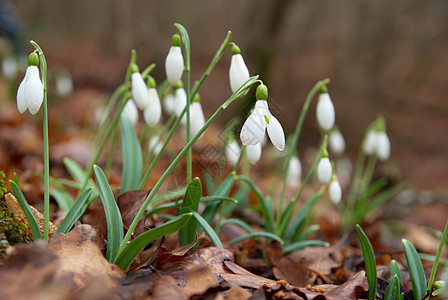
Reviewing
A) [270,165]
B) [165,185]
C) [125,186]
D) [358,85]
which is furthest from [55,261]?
[358,85]

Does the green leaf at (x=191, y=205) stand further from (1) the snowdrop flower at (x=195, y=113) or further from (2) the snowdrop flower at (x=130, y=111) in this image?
(2) the snowdrop flower at (x=130, y=111)

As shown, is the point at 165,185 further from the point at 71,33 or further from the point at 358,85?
the point at 71,33

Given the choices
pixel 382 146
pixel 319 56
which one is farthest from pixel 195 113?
pixel 319 56

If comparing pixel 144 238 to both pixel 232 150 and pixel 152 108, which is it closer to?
pixel 152 108

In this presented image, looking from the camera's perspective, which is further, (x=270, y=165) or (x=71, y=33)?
(x=71, y=33)

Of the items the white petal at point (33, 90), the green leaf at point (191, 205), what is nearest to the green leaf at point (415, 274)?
the green leaf at point (191, 205)

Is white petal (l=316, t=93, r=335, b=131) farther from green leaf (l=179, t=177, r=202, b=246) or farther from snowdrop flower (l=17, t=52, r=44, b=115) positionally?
snowdrop flower (l=17, t=52, r=44, b=115)
